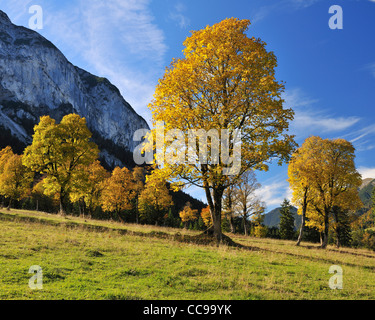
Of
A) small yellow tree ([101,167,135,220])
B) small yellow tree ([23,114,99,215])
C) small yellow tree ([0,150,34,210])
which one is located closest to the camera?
small yellow tree ([23,114,99,215])

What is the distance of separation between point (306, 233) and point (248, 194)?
4826 centimetres

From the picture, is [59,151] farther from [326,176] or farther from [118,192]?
[326,176]

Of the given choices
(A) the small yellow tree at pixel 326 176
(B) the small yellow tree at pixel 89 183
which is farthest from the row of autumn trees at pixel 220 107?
(B) the small yellow tree at pixel 89 183

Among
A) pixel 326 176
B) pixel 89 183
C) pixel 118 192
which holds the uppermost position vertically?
pixel 326 176

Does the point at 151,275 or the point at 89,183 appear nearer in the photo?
the point at 151,275

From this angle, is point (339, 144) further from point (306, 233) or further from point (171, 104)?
point (306, 233)

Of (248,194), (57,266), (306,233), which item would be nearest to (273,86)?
(57,266)

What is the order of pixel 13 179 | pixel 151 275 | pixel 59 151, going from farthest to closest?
pixel 13 179 → pixel 59 151 → pixel 151 275

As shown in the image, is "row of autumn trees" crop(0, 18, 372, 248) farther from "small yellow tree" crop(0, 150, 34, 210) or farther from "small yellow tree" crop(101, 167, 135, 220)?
"small yellow tree" crop(0, 150, 34, 210)

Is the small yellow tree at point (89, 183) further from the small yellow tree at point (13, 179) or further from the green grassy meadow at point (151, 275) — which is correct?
the green grassy meadow at point (151, 275)

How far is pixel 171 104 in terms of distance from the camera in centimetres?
1683

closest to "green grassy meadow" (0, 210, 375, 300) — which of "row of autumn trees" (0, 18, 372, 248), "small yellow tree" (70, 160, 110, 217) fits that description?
"row of autumn trees" (0, 18, 372, 248)

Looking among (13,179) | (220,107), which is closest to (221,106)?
(220,107)

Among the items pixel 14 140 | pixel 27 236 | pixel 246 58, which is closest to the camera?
pixel 27 236
